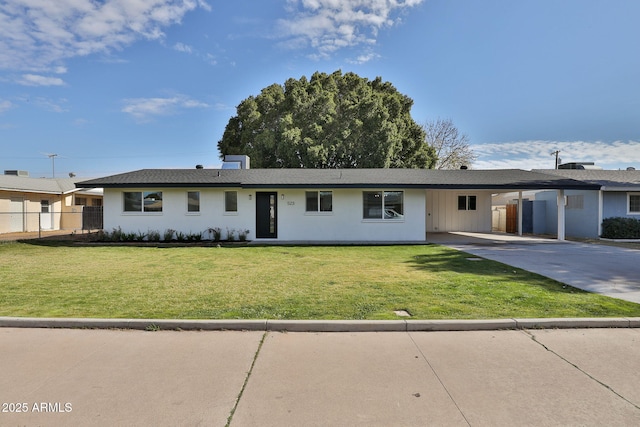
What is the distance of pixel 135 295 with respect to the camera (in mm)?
6656

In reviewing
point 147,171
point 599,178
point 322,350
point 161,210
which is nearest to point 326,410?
point 322,350

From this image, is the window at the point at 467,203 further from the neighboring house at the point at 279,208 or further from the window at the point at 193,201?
the window at the point at 193,201

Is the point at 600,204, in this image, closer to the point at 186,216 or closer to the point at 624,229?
the point at 624,229

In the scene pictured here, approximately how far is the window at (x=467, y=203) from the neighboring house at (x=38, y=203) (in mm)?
21752

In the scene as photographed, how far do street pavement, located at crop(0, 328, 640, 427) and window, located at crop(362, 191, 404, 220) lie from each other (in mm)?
11850

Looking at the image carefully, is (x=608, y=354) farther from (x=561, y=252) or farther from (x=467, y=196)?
(x=467, y=196)

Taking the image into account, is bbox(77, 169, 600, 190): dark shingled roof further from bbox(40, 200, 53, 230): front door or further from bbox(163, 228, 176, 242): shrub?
bbox(40, 200, 53, 230): front door

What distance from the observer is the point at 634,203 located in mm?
18672

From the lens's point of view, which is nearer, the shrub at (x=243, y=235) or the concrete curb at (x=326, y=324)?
the concrete curb at (x=326, y=324)

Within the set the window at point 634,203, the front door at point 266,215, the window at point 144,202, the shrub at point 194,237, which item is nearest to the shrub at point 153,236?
the window at point 144,202

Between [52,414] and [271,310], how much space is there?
120 inches

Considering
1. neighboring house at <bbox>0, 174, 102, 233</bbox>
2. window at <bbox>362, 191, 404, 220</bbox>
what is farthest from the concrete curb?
neighboring house at <bbox>0, 174, 102, 233</bbox>

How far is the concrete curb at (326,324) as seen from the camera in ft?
16.3

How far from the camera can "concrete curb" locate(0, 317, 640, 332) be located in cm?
497
